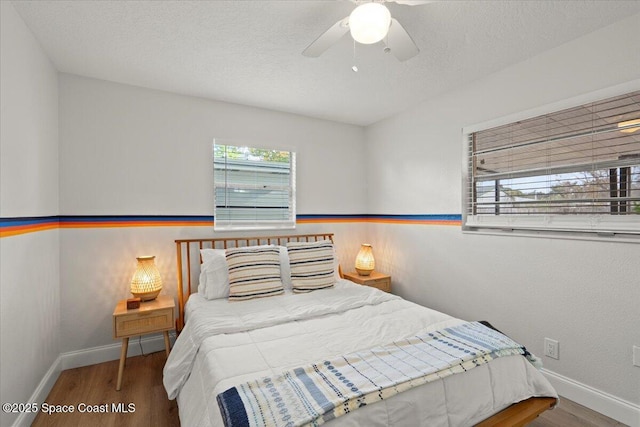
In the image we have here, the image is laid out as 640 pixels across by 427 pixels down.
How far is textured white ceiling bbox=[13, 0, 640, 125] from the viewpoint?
172 centimetres

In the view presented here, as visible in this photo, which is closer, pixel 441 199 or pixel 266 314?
pixel 266 314

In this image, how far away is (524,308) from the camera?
2330 mm

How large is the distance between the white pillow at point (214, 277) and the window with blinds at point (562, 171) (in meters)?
2.28

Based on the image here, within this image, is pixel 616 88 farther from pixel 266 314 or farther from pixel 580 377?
pixel 266 314

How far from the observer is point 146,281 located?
251 centimetres

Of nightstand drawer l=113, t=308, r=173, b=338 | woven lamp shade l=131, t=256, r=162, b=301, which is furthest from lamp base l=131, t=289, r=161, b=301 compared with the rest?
nightstand drawer l=113, t=308, r=173, b=338

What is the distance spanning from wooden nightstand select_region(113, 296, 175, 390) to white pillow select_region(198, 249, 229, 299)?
0.29 m

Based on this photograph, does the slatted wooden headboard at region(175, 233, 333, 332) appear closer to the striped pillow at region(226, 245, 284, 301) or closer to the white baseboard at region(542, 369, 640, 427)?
the striped pillow at region(226, 245, 284, 301)

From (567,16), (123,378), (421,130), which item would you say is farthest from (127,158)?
(567,16)

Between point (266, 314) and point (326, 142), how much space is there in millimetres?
2355

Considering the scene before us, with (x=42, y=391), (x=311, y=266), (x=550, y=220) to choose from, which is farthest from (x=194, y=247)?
(x=550, y=220)

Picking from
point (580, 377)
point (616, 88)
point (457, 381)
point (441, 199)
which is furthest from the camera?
point (441, 199)

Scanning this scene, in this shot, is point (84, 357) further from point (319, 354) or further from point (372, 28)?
point (372, 28)

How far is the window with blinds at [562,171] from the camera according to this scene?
6.17 ft
